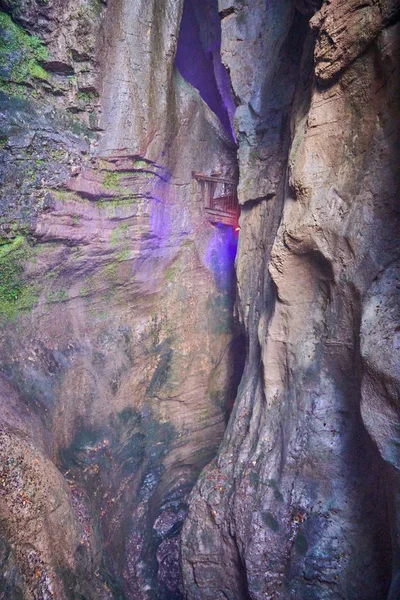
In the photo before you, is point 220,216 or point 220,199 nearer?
point 220,199

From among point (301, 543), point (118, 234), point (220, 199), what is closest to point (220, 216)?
point (220, 199)

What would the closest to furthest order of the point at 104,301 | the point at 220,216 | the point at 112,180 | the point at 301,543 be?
the point at 301,543 → the point at 112,180 → the point at 104,301 → the point at 220,216

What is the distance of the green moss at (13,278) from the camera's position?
6.44 meters

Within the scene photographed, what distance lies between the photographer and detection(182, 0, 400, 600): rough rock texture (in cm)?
378

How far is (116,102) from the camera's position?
7129mm

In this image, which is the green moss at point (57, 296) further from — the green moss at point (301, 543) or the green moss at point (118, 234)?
the green moss at point (301, 543)

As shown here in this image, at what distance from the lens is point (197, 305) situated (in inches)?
382

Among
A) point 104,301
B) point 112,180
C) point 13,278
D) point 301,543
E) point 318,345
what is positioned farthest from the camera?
point 104,301

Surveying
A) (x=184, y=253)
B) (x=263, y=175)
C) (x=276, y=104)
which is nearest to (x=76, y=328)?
(x=184, y=253)

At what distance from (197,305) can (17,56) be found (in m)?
6.30

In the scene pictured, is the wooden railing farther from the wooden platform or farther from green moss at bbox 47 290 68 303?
green moss at bbox 47 290 68 303

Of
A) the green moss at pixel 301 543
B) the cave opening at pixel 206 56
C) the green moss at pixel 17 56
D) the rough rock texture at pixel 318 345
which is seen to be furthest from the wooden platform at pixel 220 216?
the green moss at pixel 301 543

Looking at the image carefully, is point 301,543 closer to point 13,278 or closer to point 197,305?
point 197,305

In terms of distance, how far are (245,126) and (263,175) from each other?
3.82ft
